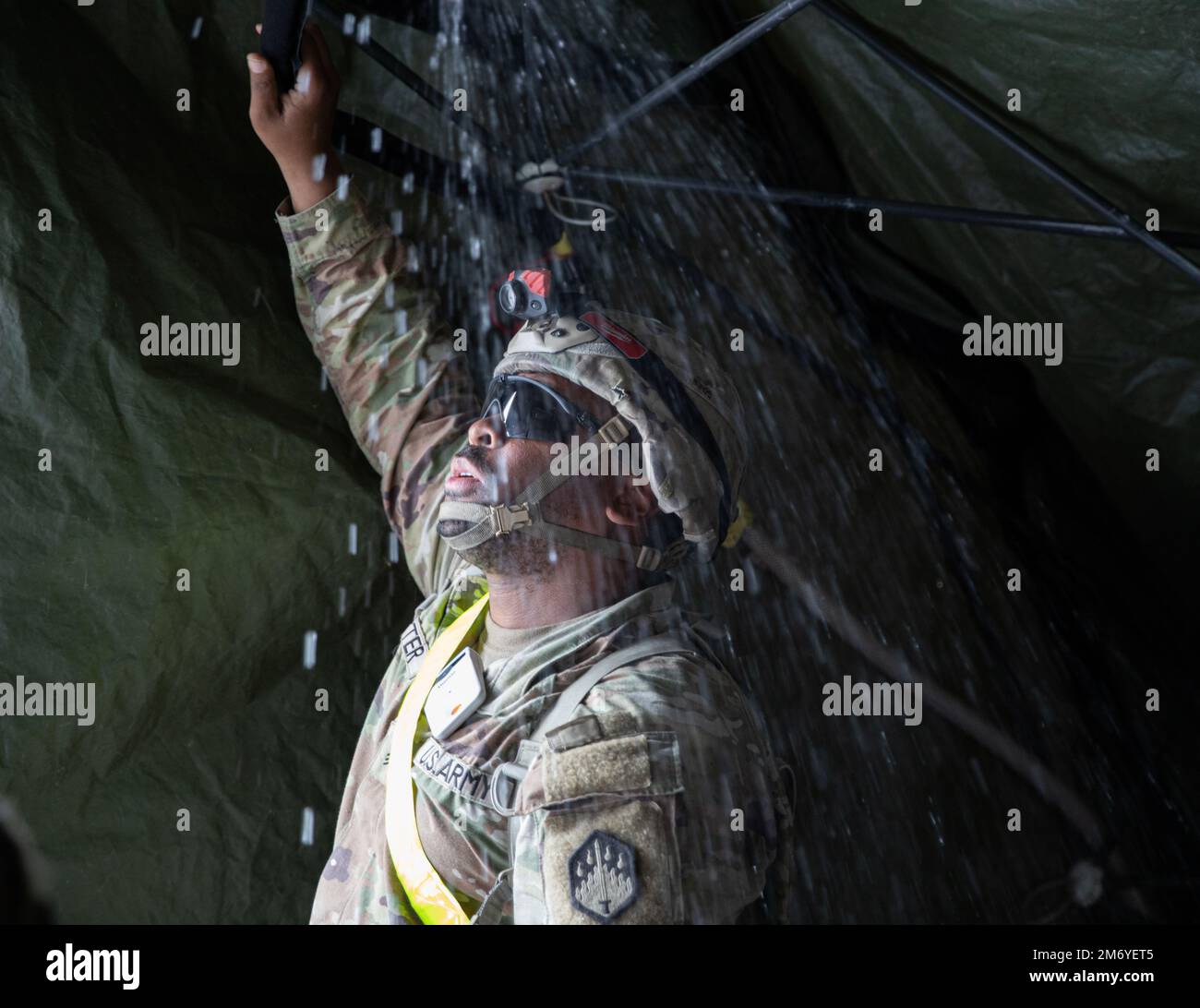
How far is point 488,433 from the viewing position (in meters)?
2.15

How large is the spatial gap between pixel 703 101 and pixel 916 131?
0.51 metres

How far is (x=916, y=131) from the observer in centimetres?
280

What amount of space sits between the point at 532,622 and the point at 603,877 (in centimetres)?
56

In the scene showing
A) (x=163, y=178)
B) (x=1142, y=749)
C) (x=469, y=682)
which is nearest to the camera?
(x=469, y=682)

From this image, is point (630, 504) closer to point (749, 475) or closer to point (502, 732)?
point (502, 732)

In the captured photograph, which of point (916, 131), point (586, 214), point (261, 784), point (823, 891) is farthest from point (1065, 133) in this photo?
point (261, 784)

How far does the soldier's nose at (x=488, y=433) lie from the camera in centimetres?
214

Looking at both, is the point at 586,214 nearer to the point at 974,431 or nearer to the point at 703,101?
the point at 703,101

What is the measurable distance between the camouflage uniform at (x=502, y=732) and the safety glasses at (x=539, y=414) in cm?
31
